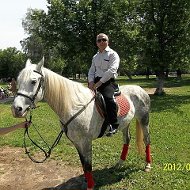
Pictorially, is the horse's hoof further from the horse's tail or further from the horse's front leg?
the horse's front leg

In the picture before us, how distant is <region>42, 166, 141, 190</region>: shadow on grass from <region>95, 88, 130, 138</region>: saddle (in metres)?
1.33

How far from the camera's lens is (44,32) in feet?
107

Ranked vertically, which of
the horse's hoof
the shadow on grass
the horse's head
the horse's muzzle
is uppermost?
the horse's head

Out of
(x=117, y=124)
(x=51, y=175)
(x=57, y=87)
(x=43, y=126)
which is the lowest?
(x=43, y=126)

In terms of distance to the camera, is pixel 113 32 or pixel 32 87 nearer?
pixel 32 87

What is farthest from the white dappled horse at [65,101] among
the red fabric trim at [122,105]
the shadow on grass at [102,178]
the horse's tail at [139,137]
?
the horse's tail at [139,137]

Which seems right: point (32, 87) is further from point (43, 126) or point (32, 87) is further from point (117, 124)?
point (43, 126)

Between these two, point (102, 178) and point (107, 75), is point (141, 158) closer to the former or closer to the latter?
point (102, 178)

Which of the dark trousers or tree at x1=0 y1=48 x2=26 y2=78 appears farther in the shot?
tree at x1=0 y1=48 x2=26 y2=78

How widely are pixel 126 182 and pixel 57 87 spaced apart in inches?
119

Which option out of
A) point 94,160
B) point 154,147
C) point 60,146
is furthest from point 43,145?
point 154,147

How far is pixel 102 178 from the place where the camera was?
8000 millimetres

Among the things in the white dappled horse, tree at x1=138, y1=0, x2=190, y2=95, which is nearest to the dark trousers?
the white dappled horse

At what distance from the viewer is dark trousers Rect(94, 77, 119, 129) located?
692 cm
